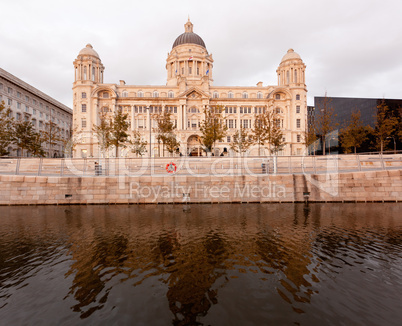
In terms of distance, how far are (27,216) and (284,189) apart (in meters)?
20.8

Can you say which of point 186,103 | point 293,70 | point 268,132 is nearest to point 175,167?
point 268,132

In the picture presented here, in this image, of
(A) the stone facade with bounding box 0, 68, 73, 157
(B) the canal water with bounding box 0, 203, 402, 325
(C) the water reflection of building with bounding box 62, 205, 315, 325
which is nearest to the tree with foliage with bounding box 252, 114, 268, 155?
(B) the canal water with bounding box 0, 203, 402, 325

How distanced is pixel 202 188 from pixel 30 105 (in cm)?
6618

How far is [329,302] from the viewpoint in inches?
232

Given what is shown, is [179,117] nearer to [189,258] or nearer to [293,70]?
[293,70]

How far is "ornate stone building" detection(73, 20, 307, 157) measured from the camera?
2456 inches

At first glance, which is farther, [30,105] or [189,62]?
[189,62]

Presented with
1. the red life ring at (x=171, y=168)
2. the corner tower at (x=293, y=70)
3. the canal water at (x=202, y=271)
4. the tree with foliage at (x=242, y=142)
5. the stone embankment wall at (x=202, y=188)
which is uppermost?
the corner tower at (x=293, y=70)

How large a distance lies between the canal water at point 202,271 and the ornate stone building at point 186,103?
1953 inches

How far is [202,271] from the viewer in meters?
7.53

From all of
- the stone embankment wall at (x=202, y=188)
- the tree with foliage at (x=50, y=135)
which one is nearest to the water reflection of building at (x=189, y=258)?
the stone embankment wall at (x=202, y=188)

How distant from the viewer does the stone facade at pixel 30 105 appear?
2090 inches

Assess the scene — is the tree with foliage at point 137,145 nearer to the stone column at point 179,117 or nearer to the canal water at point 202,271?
the stone column at point 179,117

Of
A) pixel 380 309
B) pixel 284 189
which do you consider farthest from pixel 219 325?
pixel 284 189
